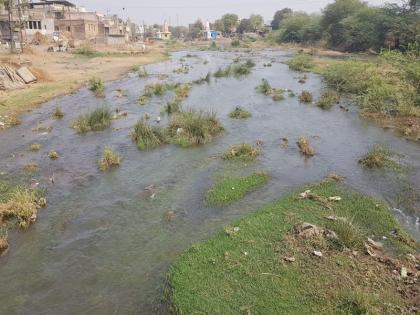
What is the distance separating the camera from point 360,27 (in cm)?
6194

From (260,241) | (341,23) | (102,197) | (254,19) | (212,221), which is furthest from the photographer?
(254,19)

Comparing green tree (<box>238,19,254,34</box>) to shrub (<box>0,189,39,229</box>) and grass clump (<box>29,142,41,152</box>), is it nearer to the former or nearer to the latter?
grass clump (<box>29,142,41,152</box>)

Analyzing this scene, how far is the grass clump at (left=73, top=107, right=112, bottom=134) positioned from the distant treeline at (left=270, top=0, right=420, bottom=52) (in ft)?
97.5

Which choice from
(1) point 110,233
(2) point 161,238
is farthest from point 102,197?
(2) point 161,238

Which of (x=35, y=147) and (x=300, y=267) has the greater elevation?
(x=35, y=147)

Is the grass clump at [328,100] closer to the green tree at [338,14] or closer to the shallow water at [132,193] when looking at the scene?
the shallow water at [132,193]

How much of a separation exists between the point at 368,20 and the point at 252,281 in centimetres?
6403

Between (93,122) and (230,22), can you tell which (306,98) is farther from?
(230,22)

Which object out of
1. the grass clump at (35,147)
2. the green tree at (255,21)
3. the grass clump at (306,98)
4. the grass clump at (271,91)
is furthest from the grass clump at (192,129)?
the green tree at (255,21)

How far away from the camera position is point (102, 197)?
13117 mm

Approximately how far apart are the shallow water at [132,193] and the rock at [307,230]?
81.9 inches

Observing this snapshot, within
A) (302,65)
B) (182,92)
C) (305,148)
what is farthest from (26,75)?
(302,65)

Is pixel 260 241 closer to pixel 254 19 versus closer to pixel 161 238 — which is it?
pixel 161 238

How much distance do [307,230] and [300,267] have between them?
1.41 meters
